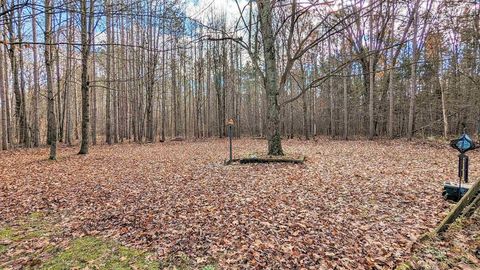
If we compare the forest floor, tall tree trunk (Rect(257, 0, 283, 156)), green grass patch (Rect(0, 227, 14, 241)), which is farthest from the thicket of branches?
green grass patch (Rect(0, 227, 14, 241))

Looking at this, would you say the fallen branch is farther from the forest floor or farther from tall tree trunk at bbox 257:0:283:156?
tall tree trunk at bbox 257:0:283:156

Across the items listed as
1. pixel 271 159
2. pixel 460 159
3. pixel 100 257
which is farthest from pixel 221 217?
pixel 271 159

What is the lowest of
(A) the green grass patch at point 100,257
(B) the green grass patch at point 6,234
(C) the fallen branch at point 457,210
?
(A) the green grass patch at point 100,257

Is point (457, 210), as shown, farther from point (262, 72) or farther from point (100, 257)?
point (262, 72)

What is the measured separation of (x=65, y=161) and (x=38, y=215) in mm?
5539

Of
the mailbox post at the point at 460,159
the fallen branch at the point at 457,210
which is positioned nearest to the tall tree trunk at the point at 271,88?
the mailbox post at the point at 460,159

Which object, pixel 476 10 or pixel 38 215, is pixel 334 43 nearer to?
pixel 476 10

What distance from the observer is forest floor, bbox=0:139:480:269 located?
3.15 metres

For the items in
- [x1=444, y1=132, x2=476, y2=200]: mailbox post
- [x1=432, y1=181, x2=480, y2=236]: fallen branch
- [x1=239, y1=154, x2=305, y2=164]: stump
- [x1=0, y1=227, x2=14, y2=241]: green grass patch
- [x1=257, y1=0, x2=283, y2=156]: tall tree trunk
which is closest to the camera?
[x1=432, y1=181, x2=480, y2=236]: fallen branch

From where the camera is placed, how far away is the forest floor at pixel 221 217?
10.3 ft

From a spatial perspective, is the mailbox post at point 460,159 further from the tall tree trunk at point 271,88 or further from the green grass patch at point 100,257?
the tall tree trunk at point 271,88

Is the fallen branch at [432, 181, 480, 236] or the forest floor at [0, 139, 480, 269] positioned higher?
the fallen branch at [432, 181, 480, 236]

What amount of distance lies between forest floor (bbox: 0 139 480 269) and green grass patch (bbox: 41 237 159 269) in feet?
0.04

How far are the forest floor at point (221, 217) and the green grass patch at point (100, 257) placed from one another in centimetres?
1
